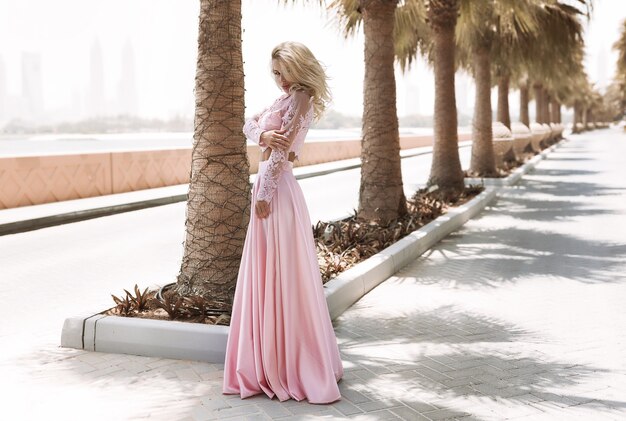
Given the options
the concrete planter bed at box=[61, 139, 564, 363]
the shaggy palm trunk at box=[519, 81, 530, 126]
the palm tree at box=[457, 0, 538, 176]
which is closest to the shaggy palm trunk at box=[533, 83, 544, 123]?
the shaggy palm trunk at box=[519, 81, 530, 126]

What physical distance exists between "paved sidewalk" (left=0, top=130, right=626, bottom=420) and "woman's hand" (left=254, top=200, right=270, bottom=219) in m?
1.13

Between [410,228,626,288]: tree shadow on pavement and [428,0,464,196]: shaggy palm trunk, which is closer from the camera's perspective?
[410,228,626,288]: tree shadow on pavement

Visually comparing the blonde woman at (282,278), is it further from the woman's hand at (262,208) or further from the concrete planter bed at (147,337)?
the concrete planter bed at (147,337)

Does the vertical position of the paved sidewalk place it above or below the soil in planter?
below

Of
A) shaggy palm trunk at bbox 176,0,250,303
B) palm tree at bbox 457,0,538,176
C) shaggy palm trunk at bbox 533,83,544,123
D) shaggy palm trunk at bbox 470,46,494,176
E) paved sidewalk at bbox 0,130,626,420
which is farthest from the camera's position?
shaggy palm trunk at bbox 533,83,544,123

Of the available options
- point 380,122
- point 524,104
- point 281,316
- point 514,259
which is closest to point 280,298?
point 281,316

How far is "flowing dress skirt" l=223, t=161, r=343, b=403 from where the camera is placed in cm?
445

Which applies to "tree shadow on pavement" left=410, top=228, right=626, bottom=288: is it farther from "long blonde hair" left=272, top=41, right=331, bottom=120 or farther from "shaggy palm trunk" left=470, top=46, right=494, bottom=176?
"shaggy palm trunk" left=470, top=46, right=494, bottom=176

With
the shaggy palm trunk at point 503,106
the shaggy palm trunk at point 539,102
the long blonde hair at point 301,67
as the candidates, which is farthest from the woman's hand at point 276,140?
the shaggy palm trunk at point 539,102

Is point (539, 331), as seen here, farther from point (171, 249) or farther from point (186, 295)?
point (171, 249)

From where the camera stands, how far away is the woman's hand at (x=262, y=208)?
448 cm

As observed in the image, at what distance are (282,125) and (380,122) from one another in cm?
647

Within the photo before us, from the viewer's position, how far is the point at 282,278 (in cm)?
447

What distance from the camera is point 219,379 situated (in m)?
4.79
